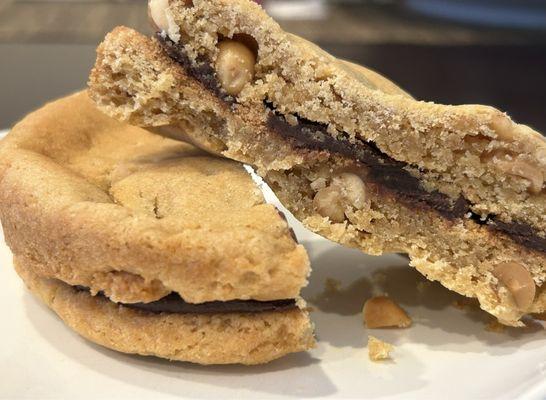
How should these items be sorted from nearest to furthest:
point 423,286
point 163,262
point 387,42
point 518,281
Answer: point 163,262 < point 518,281 < point 423,286 < point 387,42

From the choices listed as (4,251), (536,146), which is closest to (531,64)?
(536,146)

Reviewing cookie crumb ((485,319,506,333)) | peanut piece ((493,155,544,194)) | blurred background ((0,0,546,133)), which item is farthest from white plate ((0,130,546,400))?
blurred background ((0,0,546,133))

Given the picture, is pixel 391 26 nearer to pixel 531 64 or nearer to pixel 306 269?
pixel 531 64

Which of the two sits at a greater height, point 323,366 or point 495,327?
point 495,327

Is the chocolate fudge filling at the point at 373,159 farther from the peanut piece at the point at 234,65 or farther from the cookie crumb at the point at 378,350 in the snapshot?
the cookie crumb at the point at 378,350

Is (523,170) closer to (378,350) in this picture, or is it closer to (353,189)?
(353,189)

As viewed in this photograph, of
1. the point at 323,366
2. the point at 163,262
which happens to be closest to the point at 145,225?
the point at 163,262

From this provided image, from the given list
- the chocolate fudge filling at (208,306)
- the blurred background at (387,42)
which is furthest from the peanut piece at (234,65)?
the blurred background at (387,42)
